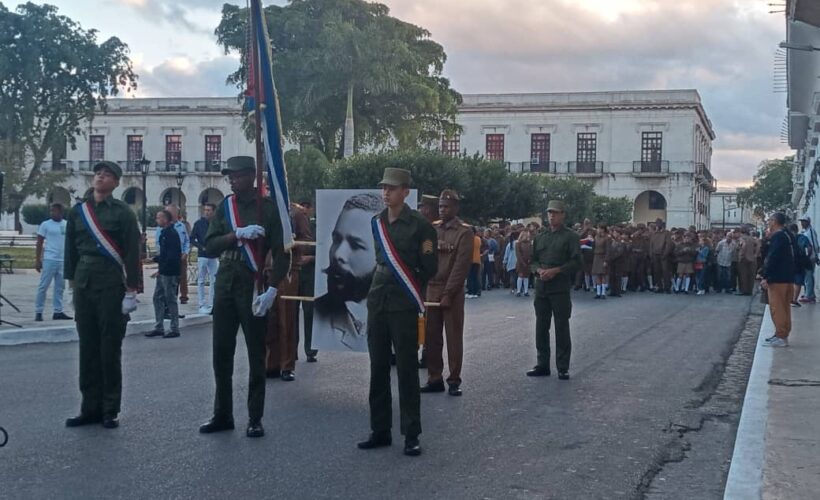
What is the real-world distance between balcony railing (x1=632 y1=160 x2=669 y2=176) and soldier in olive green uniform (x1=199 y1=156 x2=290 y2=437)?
65.1 metres

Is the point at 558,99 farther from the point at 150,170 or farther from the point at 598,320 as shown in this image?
the point at 598,320

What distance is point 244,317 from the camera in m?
7.02

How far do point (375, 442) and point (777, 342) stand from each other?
7750 millimetres

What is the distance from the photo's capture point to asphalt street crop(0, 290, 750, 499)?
5820mm

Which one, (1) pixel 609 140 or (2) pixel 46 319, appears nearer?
(2) pixel 46 319

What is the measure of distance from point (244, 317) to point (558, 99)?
219ft

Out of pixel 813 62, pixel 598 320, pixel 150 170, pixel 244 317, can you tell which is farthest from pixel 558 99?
pixel 244 317

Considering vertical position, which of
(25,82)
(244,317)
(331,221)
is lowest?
(244,317)

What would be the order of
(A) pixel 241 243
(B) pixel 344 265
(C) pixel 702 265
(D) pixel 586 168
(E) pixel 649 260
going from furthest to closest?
(D) pixel 586 168, (E) pixel 649 260, (C) pixel 702 265, (B) pixel 344 265, (A) pixel 241 243

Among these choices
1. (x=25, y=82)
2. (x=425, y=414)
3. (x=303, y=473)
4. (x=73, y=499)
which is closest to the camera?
(x=73, y=499)

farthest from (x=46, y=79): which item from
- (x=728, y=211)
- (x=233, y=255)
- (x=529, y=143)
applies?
(x=728, y=211)

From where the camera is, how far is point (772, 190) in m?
88.5

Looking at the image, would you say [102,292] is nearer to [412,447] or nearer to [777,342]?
[412,447]

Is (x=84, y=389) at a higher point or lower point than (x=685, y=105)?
lower
